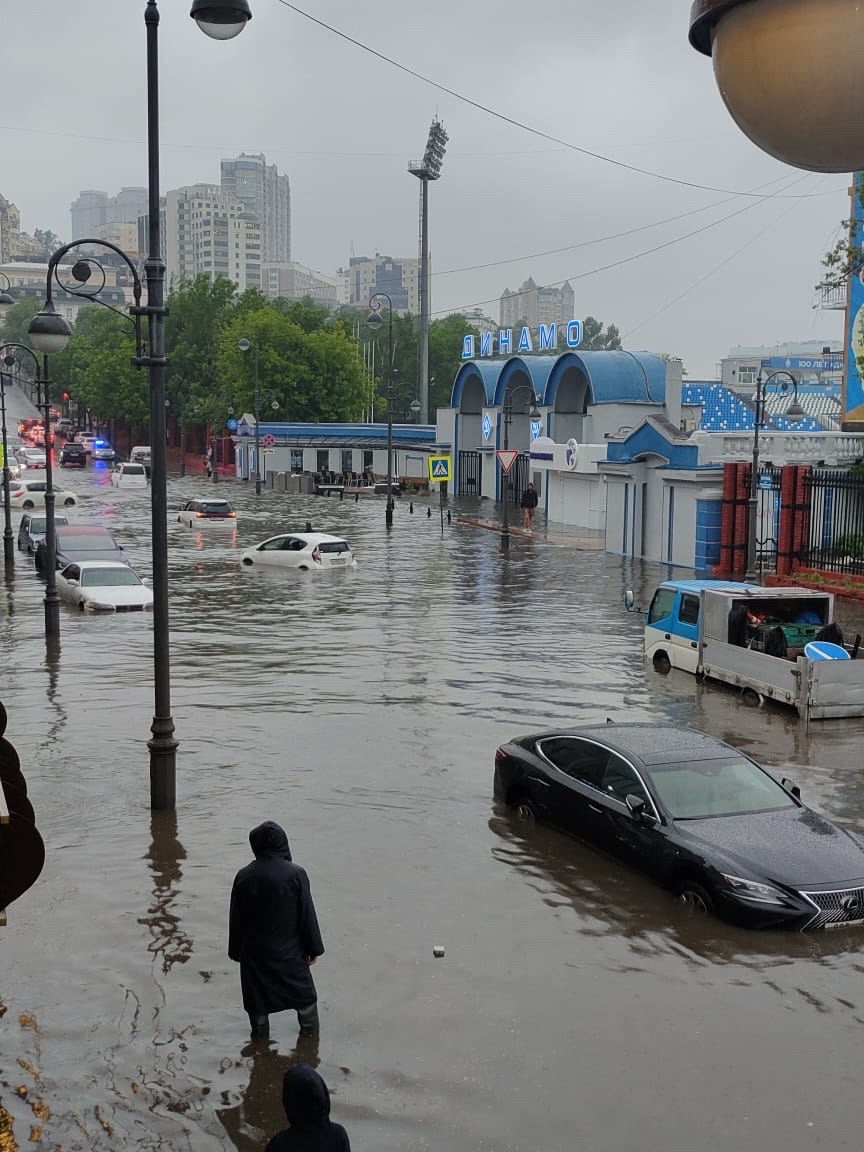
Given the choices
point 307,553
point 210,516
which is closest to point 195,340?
point 210,516

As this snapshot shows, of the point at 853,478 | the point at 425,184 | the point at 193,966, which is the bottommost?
the point at 193,966

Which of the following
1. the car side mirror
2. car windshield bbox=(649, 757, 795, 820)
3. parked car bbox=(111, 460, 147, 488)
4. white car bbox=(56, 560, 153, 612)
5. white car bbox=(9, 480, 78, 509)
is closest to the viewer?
car windshield bbox=(649, 757, 795, 820)

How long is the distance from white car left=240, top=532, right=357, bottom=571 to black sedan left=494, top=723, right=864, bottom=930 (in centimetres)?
2175

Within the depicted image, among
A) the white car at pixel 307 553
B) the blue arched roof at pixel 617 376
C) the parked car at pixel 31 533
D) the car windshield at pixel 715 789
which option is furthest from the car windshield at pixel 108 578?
the blue arched roof at pixel 617 376

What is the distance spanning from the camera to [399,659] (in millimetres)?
21328

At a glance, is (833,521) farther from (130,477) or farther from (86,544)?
(130,477)

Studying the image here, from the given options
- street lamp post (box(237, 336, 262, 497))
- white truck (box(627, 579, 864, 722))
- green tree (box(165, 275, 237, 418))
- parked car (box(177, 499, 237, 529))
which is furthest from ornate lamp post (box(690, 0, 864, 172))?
green tree (box(165, 275, 237, 418))

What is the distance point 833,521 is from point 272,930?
94.1ft

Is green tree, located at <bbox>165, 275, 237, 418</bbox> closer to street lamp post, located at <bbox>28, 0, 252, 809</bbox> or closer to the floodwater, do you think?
the floodwater

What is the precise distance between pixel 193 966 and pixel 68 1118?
7.20 ft

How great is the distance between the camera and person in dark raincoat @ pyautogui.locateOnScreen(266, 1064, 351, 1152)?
4.57m

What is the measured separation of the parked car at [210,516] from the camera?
156 ft

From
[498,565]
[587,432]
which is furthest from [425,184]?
[498,565]

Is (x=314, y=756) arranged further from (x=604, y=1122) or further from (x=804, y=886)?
(x=604, y=1122)
